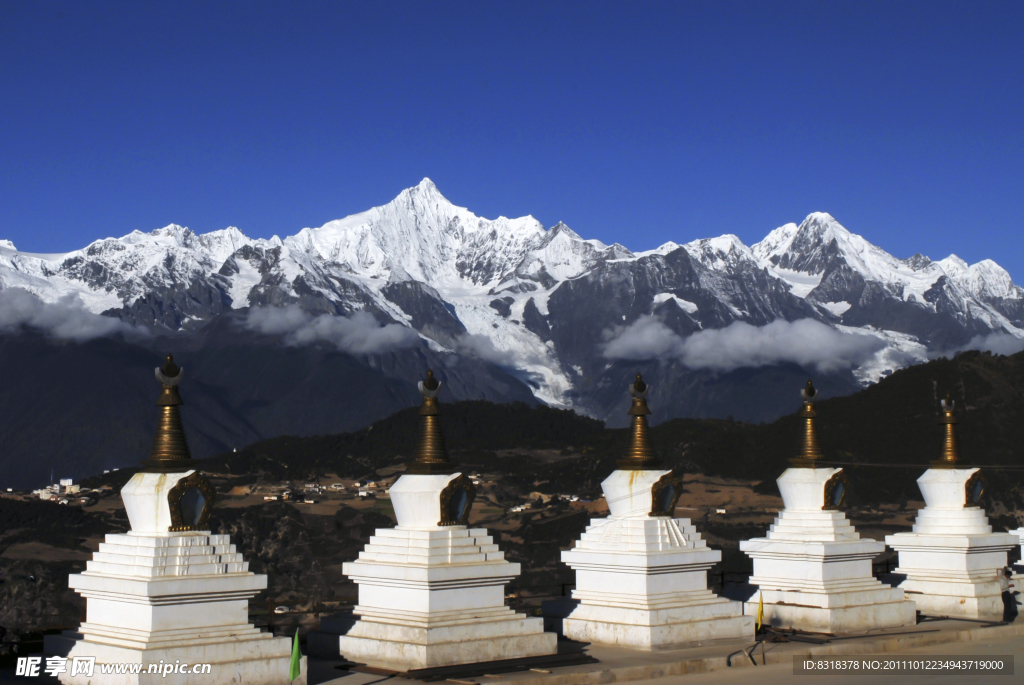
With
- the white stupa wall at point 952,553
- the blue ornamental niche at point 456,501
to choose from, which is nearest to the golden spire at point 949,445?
the white stupa wall at point 952,553

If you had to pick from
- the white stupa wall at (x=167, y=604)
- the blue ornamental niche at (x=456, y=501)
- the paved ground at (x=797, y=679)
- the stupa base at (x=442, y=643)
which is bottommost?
the paved ground at (x=797, y=679)

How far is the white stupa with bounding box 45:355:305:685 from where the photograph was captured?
18.0 m

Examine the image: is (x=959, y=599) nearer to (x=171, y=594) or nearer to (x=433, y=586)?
(x=433, y=586)

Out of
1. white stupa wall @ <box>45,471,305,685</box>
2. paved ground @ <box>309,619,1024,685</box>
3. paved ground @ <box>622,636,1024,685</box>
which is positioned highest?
white stupa wall @ <box>45,471,305,685</box>

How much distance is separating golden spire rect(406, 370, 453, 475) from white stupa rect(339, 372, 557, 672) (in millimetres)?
19

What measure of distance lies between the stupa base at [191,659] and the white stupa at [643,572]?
7.46m

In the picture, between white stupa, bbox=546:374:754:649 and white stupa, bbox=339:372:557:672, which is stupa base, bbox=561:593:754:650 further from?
white stupa, bbox=339:372:557:672

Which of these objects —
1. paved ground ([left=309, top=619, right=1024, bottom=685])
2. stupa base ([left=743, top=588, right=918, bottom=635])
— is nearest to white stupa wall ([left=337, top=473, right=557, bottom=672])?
paved ground ([left=309, top=619, right=1024, bottom=685])

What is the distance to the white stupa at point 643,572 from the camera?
2397 cm

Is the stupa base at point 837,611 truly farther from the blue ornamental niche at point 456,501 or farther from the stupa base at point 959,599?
the blue ornamental niche at point 456,501

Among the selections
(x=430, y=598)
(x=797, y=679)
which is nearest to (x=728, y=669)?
(x=797, y=679)

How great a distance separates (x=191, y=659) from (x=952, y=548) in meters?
19.4

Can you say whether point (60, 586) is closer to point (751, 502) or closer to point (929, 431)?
point (751, 502)

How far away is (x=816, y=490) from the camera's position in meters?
27.5
